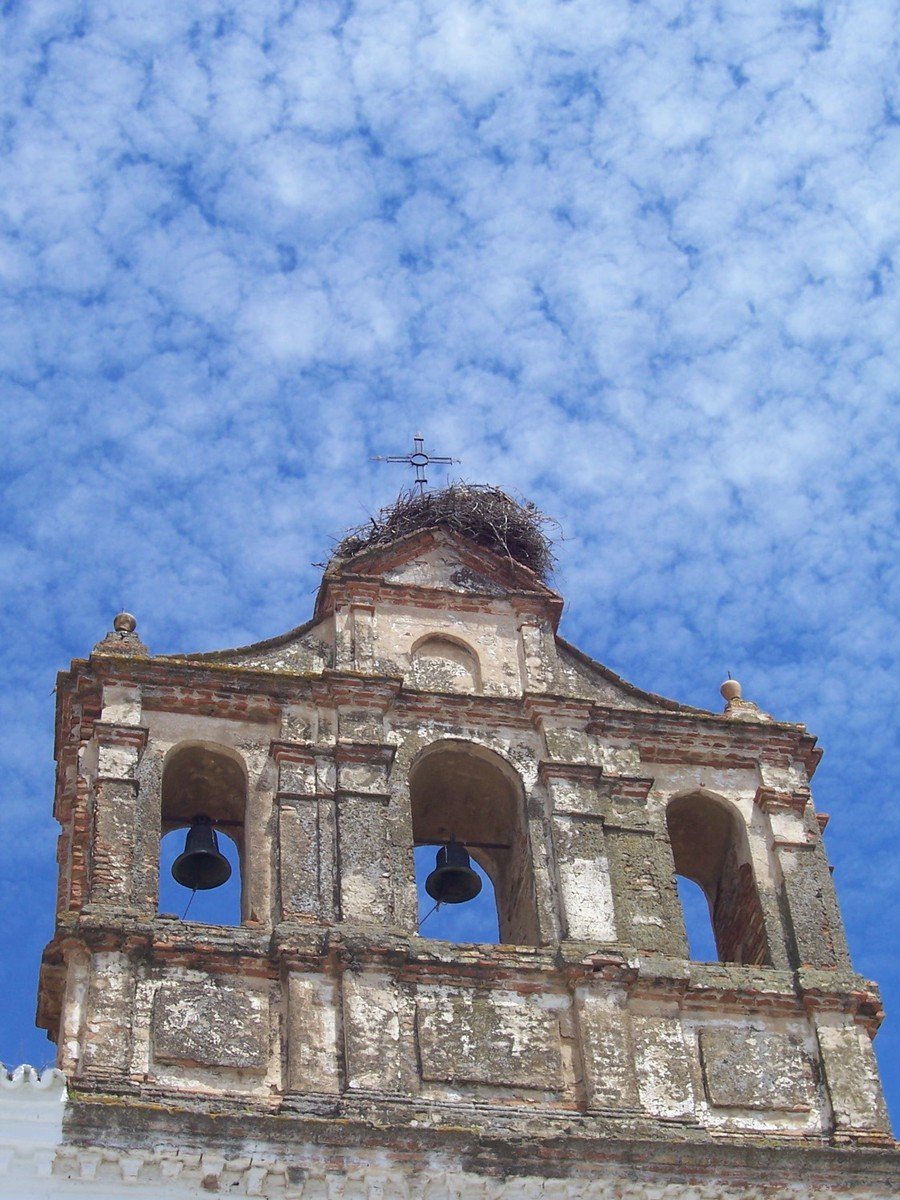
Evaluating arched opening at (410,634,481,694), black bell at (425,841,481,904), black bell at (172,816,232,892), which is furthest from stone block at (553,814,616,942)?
black bell at (172,816,232,892)

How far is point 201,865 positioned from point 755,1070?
488 cm

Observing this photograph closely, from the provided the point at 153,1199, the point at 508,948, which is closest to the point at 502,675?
the point at 508,948

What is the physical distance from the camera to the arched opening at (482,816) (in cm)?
1777

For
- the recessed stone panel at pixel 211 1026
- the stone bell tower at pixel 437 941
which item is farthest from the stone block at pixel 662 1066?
the recessed stone panel at pixel 211 1026

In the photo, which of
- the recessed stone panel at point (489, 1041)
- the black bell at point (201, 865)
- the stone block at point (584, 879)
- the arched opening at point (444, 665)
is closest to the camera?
the recessed stone panel at point (489, 1041)

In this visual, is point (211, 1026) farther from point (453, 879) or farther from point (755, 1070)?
point (755, 1070)

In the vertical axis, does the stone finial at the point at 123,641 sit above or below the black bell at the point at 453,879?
above

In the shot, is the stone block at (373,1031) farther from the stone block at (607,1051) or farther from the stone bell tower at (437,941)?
the stone block at (607,1051)

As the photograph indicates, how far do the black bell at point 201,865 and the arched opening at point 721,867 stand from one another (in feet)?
12.6

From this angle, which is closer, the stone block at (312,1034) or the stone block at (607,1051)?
the stone block at (312,1034)

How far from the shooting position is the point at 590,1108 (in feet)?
50.9

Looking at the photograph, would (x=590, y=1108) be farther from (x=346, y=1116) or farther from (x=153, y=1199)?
(x=153, y=1199)

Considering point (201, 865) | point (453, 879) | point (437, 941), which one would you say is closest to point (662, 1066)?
point (437, 941)

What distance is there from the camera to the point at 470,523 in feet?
66.6
